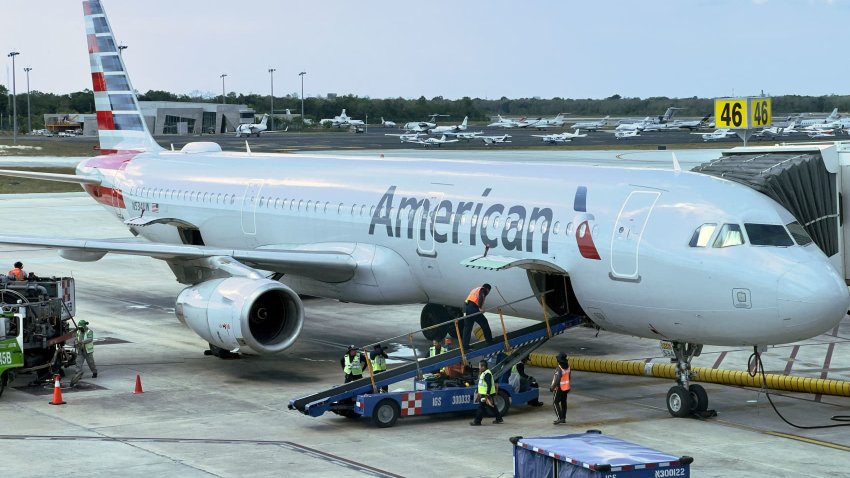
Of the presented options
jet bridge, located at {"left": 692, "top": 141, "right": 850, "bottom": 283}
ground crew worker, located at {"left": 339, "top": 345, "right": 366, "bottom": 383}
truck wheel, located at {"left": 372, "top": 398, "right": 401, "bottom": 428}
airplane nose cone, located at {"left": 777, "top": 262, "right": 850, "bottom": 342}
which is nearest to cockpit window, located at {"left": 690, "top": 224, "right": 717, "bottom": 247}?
airplane nose cone, located at {"left": 777, "top": 262, "right": 850, "bottom": 342}

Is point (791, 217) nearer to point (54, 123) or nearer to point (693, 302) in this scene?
point (693, 302)

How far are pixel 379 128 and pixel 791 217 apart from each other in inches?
6992

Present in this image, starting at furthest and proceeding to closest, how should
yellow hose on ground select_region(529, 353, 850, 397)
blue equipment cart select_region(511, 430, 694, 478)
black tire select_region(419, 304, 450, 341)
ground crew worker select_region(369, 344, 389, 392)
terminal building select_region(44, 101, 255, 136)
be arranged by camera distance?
terminal building select_region(44, 101, 255, 136) → black tire select_region(419, 304, 450, 341) → yellow hose on ground select_region(529, 353, 850, 397) → ground crew worker select_region(369, 344, 389, 392) → blue equipment cart select_region(511, 430, 694, 478)

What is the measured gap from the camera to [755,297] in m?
19.1

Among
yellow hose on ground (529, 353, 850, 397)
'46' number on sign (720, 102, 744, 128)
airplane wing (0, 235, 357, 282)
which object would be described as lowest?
yellow hose on ground (529, 353, 850, 397)

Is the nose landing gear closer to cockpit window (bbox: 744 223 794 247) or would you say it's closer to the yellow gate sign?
cockpit window (bbox: 744 223 794 247)

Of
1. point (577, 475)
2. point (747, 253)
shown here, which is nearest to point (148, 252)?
point (747, 253)

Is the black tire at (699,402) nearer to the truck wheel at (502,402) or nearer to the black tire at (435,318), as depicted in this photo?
the truck wheel at (502,402)

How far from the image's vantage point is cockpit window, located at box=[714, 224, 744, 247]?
19594mm

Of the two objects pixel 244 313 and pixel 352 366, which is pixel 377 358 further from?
pixel 244 313

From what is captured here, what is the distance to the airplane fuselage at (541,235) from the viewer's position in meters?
19.3

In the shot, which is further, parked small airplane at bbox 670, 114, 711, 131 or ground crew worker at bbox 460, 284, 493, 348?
parked small airplane at bbox 670, 114, 711, 131

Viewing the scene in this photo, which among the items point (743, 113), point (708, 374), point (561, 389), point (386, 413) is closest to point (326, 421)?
point (386, 413)

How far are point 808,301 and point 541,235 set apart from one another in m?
→ 5.06
